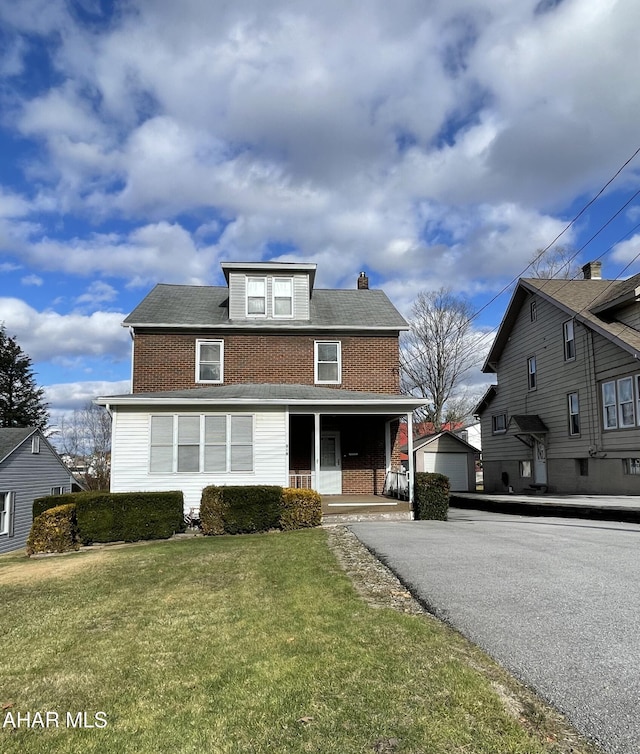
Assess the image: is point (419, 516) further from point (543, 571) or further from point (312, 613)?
point (312, 613)

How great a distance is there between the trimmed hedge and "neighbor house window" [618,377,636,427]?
546 inches

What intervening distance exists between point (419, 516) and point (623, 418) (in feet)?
27.8

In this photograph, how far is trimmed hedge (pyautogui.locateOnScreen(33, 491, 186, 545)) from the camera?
41.8ft

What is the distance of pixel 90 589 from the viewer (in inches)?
296

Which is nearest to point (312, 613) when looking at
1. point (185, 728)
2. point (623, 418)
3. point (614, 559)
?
point (185, 728)

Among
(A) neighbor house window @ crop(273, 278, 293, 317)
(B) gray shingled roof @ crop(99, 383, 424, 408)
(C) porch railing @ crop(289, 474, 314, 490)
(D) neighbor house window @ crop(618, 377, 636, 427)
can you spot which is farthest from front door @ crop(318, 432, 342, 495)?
(D) neighbor house window @ crop(618, 377, 636, 427)

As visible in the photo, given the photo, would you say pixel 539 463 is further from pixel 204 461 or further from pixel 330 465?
pixel 204 461

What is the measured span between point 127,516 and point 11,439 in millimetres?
17225

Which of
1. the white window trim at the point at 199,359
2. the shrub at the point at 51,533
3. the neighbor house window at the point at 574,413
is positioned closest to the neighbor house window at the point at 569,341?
the neighbor house window at the point at 574,413

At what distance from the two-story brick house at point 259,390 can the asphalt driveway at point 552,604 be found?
5.09 metres

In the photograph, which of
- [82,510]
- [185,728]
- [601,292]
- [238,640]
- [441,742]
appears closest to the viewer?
[441,742]

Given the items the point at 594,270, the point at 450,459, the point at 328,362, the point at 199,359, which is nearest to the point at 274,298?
the point at 328,362

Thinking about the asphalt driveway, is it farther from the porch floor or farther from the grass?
the porch floor

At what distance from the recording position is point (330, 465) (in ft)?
58.6
